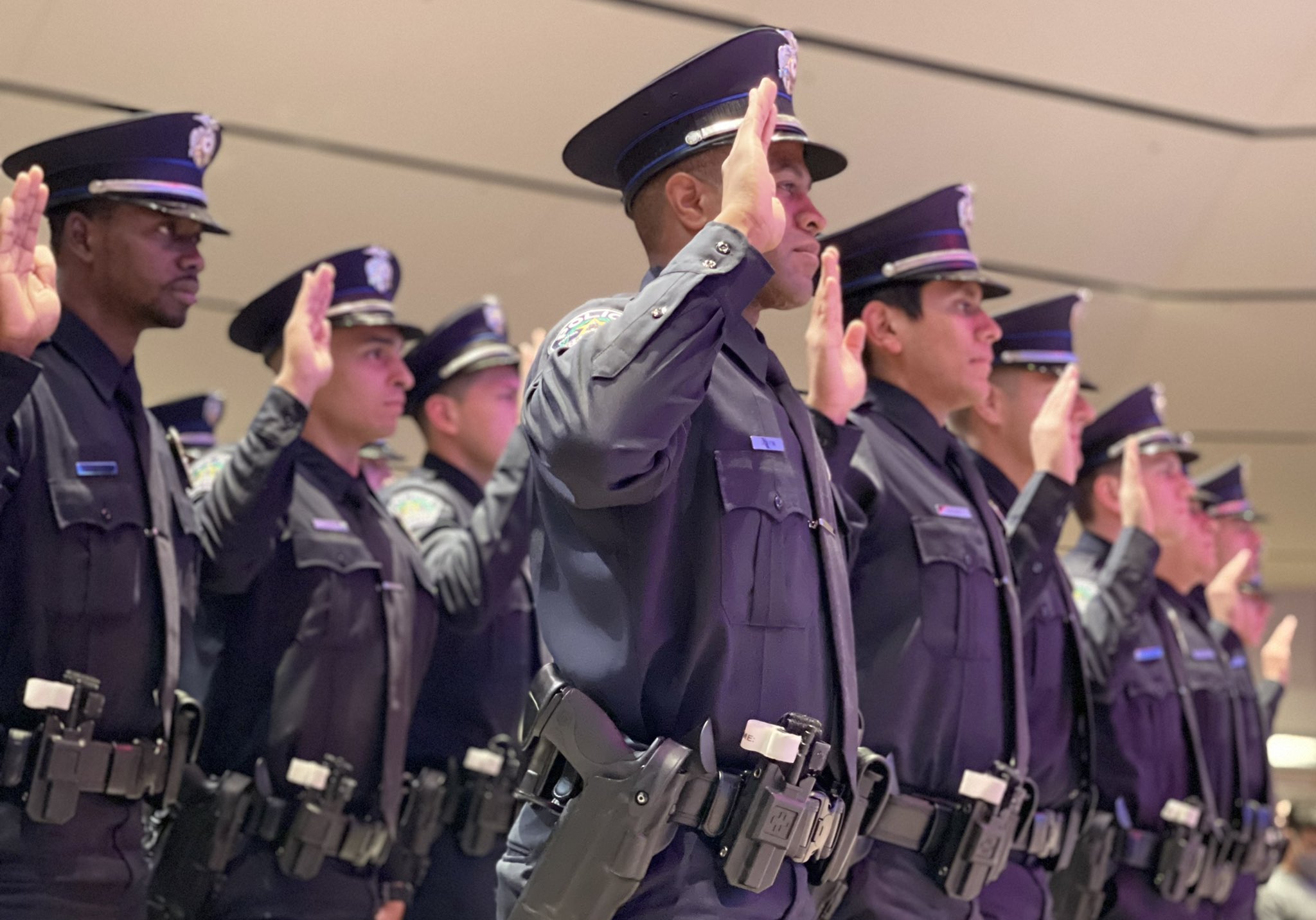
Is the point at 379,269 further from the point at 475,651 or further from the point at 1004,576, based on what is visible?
the point at 1004,576

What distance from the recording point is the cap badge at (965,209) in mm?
3250

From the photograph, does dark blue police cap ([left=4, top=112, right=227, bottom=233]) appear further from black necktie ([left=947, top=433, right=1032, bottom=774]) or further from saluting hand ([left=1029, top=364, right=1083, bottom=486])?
saluting hand ([left=1029, top=364, right=1083, bottom=486])

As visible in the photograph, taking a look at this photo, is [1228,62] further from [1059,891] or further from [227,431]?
[227,431]

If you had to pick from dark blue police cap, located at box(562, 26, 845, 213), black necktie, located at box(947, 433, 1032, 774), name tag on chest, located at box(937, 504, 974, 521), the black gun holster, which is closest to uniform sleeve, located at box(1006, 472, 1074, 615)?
black necktie, located at box(947, 433, 1032, 774)

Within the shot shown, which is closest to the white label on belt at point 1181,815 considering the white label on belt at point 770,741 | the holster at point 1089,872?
the holster at point 1089,872

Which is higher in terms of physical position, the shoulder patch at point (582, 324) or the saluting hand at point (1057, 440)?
the saluting hand at point (1057, 440)

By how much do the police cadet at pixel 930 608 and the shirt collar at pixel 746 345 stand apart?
747mm

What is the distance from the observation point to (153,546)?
273 centimetres

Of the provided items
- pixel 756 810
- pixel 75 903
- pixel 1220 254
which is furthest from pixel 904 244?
pixel 1220 254

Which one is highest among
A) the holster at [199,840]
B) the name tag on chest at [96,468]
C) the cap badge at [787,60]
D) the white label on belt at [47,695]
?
the cap badge at [787,60]

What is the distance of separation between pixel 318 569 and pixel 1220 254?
3784 millimetres

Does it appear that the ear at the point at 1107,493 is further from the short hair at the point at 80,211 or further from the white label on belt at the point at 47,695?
the white label on belt at the point at 47,695

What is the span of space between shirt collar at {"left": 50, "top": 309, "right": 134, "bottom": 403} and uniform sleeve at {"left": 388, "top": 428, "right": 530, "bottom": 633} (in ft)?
2.99

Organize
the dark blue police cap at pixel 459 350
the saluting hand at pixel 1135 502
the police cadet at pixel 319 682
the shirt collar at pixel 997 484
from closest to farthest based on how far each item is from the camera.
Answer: the police cadet at pixel 319 682 < the shirt collar at pixel 997 484 < the saluting hand at pixel 1135 502 < the dark blue police cap at pixel 459 350
